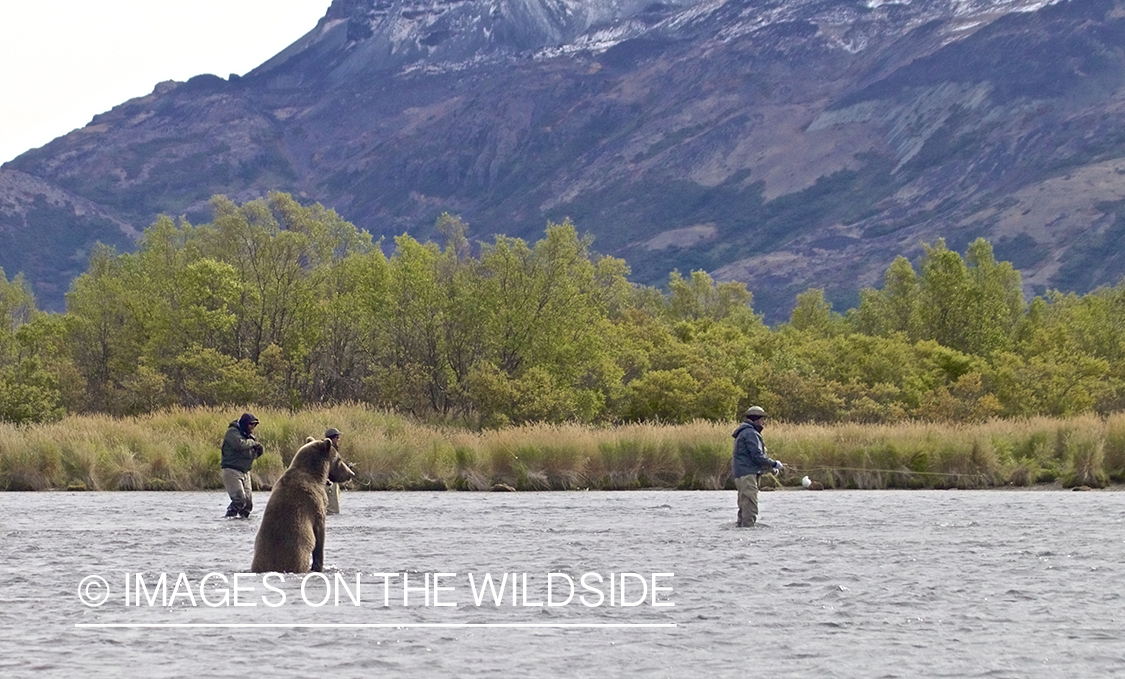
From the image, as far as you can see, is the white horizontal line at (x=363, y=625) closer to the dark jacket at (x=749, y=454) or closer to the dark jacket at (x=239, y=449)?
the dark jacket at (x=749, y=454)

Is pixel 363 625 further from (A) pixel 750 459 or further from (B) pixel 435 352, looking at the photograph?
(B) pixel 435 352

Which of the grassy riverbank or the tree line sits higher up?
the tree line

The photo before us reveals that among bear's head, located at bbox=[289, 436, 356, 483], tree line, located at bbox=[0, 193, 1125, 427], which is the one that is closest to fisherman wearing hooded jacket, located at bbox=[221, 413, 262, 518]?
bear's head, located at bbox=[289, 436, 356, 483]

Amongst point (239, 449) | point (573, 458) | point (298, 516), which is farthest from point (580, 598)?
point (573, 458)

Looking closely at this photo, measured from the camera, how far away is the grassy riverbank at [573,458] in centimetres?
3766

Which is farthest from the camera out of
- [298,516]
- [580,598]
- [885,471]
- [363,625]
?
[885,471]

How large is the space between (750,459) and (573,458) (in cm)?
1408

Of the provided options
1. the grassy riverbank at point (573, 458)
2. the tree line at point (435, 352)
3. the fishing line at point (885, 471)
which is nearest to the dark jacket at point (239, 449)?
the grassy riverbank at point (573, 458)

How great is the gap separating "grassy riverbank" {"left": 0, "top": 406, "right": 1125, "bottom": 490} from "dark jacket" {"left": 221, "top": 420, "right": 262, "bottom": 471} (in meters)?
10.6

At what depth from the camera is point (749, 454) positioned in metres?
24.3

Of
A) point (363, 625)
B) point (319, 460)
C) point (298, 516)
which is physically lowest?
point (363, 625)

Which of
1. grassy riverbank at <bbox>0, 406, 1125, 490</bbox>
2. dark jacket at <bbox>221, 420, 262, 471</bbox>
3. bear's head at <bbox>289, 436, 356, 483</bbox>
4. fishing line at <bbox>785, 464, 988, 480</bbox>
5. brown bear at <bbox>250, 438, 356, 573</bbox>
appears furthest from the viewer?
A: fishing line at <bbox>785, 464, 988, 480</bbox>

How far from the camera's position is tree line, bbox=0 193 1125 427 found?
2222 inches

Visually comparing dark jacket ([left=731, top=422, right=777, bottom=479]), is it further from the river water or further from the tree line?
the tree line
